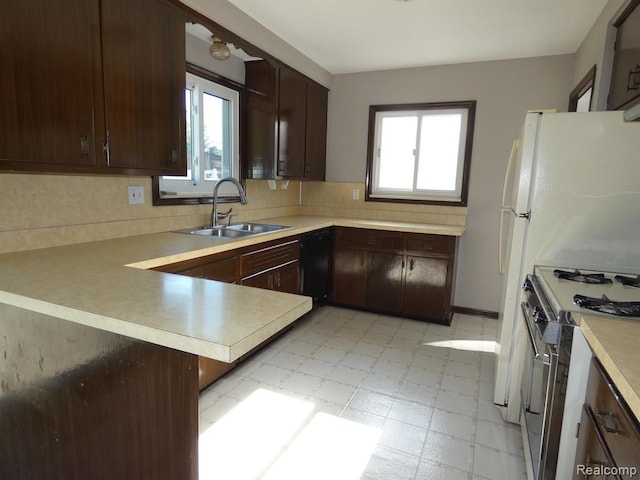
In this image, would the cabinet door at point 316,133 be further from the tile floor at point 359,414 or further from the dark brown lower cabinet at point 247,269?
the tile floor at point 359,414

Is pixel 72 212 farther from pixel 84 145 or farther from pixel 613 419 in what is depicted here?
pixel 613 419

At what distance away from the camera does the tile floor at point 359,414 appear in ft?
5.44

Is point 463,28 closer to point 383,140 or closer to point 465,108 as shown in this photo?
point 465,108

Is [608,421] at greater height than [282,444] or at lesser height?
greater

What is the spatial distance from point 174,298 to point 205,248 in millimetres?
922

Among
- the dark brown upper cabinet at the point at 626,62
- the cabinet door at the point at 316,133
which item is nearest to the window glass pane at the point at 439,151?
the cabinet door at the point at 316,133

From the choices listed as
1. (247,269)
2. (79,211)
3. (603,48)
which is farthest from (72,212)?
(603,48)

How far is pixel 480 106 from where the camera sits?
345 centimetres

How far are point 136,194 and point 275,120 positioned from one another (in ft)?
4.37

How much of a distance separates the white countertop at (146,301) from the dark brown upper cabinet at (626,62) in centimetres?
200

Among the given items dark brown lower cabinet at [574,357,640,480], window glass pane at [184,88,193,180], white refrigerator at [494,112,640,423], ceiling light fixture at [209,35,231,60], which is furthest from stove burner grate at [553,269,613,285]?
window glass pane at [184,88,193,180]

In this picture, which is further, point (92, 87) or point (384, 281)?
point (384, 281)

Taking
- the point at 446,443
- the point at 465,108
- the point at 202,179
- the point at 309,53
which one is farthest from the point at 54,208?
the point at 465,108

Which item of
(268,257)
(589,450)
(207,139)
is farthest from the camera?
(207,139)
